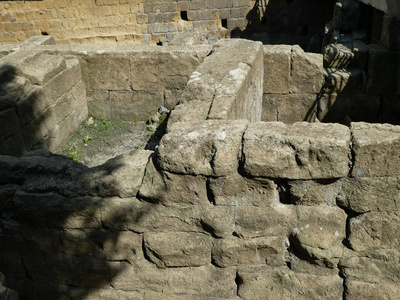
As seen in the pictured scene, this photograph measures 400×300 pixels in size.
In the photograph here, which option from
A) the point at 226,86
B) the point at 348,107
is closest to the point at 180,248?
the point at 226,86

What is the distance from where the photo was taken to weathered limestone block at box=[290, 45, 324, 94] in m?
5.90

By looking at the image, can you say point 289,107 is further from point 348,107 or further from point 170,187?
point 170,187

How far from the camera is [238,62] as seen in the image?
16.6 ft

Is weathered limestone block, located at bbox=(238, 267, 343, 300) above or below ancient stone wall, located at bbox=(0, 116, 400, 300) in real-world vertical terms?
below

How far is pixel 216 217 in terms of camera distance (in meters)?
3.09

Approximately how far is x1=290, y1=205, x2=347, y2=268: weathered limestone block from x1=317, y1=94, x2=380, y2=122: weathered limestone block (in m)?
Result: 3.53

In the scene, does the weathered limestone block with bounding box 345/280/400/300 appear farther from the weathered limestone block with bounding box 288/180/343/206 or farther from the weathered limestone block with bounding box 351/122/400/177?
the weathered limestone block with bounding box 351/122/400/177

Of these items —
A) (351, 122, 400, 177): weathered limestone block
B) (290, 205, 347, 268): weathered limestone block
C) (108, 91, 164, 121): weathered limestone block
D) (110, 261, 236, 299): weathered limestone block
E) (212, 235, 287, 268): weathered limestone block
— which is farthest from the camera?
(108, 91, 164, 121): weathered limestone block

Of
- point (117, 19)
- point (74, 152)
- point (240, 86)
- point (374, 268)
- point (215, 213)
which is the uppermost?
point (240, 86)

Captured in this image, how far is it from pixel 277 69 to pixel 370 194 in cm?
337

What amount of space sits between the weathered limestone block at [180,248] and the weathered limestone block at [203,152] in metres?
0.50

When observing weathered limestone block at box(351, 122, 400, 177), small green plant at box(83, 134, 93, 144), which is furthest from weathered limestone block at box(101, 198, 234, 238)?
small green plant at box(83, 134, 93, 144)

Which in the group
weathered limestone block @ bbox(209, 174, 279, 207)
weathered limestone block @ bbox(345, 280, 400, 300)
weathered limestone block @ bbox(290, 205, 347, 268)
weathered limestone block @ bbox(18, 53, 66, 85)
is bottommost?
weathered limestone block @ bbox(345, 280, 400, 300)

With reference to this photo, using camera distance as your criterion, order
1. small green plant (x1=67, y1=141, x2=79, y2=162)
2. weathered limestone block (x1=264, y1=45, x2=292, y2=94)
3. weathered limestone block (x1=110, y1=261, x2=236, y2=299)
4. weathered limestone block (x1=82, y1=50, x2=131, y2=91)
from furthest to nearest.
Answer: weathered limestone block (x1=82, y1=50, x2=131, y2=91) → weathered limestone block (x1=264, y1=45, x2=292, y2=94) → small green plant (x1=67, y1=141, x2=79, y2=162) → weathered limestone block (x1=110, y1=261, x2=236, y2=299)
